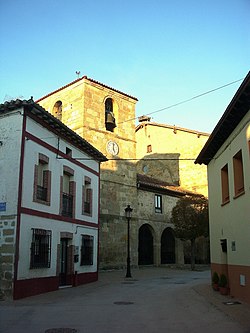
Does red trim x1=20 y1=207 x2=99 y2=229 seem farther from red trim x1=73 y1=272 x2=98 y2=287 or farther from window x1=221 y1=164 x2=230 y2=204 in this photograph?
window x1=221 y1=164 x2=230 y2=204

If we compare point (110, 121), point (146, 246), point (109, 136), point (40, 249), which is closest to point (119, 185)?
point (109, 136)

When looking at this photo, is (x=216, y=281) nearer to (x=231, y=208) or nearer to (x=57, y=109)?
(x=231, y=208)

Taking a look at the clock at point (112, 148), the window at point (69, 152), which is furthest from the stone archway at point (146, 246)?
the window at point (69, 152)

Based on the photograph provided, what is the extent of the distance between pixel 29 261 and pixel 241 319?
7.58m

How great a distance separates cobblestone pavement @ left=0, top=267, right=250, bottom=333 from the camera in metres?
7.95

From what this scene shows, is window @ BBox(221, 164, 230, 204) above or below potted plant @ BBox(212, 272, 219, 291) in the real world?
above

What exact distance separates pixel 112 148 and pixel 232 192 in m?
15.4

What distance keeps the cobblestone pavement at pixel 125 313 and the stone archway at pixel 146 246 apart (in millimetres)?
15199

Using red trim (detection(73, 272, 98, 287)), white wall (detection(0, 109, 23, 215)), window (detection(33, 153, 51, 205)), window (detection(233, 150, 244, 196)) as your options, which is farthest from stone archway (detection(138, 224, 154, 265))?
window (detection(233, 150, 244, 196))

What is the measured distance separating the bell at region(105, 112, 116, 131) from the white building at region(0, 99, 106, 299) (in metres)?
8.23

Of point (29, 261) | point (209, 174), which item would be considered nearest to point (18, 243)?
point (29, 261)

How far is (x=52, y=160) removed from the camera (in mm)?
15797

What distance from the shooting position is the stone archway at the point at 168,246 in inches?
1245

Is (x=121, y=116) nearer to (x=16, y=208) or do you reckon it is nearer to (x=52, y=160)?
(x=52, y=160)
